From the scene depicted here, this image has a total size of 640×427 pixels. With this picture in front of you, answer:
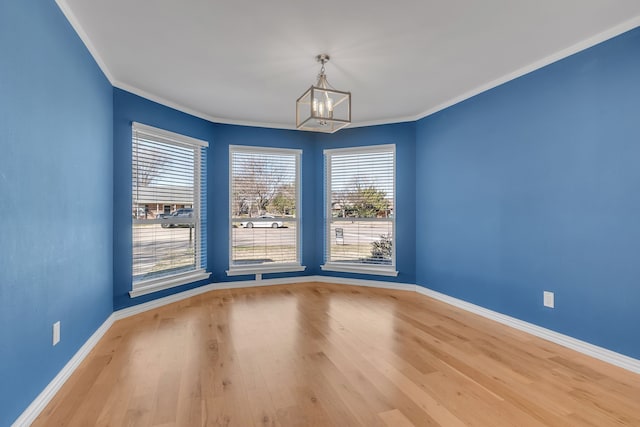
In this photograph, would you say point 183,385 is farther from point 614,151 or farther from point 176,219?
point 614,151

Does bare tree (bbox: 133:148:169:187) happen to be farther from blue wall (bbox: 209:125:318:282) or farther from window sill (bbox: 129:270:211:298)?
window sill (bbox: 129:270:211:298)

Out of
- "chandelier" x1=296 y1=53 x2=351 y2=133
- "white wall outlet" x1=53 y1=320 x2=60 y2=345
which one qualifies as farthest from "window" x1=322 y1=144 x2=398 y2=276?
"white wall outlet" x1=53 y1=320 x2=60 y2=345

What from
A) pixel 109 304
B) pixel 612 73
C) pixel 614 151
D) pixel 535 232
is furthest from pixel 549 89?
pixel 109 304

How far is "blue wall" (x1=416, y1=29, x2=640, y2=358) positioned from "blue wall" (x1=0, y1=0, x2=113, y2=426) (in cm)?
391

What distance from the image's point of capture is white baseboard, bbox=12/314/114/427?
183 centimetres

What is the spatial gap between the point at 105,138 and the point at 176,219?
4.52ft

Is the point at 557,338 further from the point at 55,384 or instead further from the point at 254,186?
the point at 254,186

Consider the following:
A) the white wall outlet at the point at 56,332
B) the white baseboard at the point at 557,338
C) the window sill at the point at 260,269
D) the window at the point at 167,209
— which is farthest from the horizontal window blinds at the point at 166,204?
the white baseboard at the point at 557,338

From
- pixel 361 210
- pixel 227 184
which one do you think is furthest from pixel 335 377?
pixel 227 184

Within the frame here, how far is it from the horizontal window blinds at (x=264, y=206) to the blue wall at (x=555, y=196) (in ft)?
7.71

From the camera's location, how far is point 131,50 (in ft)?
9.52

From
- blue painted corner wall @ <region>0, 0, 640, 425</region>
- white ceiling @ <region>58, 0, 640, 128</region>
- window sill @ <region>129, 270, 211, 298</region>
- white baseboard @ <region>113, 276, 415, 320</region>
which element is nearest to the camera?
blue painted corner wall @ <region>0, 0, 640, 425</region>

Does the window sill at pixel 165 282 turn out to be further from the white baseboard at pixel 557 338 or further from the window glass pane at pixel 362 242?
the white baseboard at pixel 557 338

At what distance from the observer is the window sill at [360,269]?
199 inches
